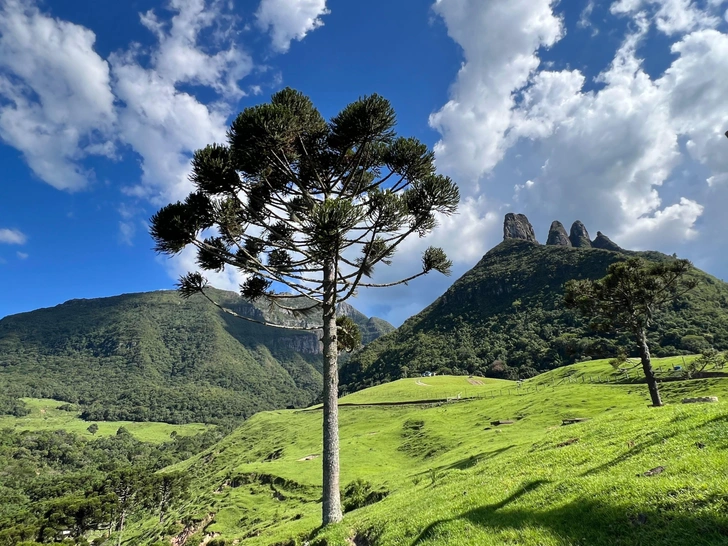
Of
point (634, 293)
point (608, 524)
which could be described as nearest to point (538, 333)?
point (634, 293)

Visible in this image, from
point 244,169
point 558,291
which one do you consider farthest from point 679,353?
point 244,169

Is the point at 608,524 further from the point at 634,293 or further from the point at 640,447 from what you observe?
the point at 634,293

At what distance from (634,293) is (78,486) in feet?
471

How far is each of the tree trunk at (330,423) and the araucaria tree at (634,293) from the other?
23519mm

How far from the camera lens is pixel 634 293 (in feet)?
95.7

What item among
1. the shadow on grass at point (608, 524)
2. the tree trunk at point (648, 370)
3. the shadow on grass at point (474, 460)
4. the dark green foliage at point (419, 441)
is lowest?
the dark green foliage at point (419, 441)

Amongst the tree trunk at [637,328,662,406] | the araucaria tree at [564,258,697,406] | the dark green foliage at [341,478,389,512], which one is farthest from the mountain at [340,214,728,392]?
the dark green foliage at [341,478,389,512]

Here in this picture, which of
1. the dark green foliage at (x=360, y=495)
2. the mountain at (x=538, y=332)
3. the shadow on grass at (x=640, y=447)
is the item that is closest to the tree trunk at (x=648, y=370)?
the shadow on grass at (x=640, y=447)

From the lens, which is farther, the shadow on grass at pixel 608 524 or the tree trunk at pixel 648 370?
the tree trunk at pixel 648 370

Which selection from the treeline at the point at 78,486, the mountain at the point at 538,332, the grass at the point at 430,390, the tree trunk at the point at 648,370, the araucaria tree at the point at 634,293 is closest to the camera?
the tree trunk at the point at 648,370

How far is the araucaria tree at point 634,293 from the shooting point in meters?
28.8

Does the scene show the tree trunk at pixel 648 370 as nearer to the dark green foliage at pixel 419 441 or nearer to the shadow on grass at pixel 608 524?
the shadow on grass at pixel 608 524

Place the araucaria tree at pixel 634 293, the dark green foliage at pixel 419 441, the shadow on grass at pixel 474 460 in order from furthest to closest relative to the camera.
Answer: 1. the dark green foliage at pixel 419 441
2. the araucaria tree at pixel 634 293
3. the shadow on grass at pixel 474 460

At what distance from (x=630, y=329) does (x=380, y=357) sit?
17496 cm
